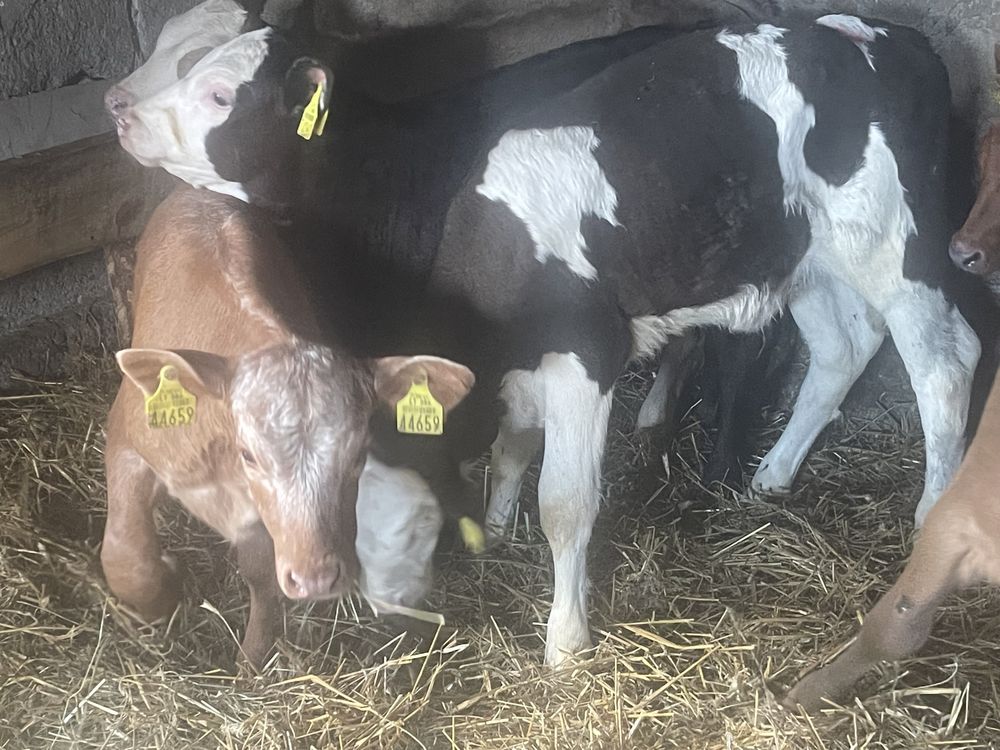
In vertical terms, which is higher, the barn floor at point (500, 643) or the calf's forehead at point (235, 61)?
the calf's forehead at point (235, 61)

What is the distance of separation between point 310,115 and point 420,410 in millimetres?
1054

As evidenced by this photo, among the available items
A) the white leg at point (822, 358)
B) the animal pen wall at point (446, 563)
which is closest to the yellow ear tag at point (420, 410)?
the animal pen wall at point (446, 563)

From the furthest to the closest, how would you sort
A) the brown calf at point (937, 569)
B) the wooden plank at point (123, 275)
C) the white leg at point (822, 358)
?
the white leg at point (822, 358), the wooden plank at point (123, 275), the brown calf at point (937, 569)

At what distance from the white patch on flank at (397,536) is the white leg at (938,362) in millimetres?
1658

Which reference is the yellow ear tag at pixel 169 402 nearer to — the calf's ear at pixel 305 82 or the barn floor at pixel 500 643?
the barn floor at pixel 500 643

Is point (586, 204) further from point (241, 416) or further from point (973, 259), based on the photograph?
point (241, 416)

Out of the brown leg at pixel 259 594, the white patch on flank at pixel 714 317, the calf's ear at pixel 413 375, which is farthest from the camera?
the white patch on flank at pixel 714 317

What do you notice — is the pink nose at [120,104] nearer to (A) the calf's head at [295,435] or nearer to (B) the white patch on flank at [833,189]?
(A) the calf's head at [295,435]

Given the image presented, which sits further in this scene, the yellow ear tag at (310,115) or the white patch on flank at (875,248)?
the white patch on flank at (875,248)

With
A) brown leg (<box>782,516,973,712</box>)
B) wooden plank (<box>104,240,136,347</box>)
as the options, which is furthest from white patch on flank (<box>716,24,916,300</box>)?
wooden plank (<box>104,240,136,347</box>)

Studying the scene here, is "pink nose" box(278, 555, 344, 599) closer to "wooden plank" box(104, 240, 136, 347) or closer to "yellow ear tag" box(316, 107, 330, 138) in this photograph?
"yellow ear tag" box(316, 107, 330, 138)

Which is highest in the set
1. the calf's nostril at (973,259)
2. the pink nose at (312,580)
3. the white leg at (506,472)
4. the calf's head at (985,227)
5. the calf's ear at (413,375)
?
the calf's head at (985,227)

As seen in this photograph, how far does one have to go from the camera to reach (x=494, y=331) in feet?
10.5

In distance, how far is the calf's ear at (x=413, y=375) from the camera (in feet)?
8.79
